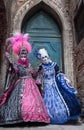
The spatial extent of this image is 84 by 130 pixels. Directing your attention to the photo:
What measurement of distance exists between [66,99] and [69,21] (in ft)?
7.69

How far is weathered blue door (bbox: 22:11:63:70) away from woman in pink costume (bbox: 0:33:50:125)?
1.50 m

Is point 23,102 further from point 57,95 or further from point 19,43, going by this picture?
point 19,43

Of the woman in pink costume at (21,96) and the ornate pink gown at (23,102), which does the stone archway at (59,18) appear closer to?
the woman in pink costume at (21,96)

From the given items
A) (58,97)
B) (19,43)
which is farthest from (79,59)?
(19,43)

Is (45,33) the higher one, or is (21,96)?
(45,33)

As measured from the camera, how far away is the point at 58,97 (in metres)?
4.89

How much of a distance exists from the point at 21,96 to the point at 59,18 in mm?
2741

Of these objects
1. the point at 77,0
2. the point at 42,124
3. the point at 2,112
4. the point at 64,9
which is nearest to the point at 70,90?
the point at 42,124

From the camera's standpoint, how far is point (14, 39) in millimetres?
5086

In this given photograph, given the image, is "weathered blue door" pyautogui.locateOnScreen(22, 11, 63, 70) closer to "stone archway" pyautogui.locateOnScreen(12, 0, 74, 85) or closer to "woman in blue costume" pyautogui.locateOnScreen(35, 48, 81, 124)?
"stone archway" pyautogui.locateOnScreen(12, 0, 74, 85)

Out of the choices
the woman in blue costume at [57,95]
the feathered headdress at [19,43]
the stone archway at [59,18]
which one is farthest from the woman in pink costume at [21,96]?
the stone archway at [59,18]

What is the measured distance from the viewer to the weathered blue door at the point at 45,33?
258 inches

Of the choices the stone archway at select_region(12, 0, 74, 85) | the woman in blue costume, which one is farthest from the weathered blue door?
the woman in blue costume

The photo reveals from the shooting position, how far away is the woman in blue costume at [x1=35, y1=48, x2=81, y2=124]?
4.70m
